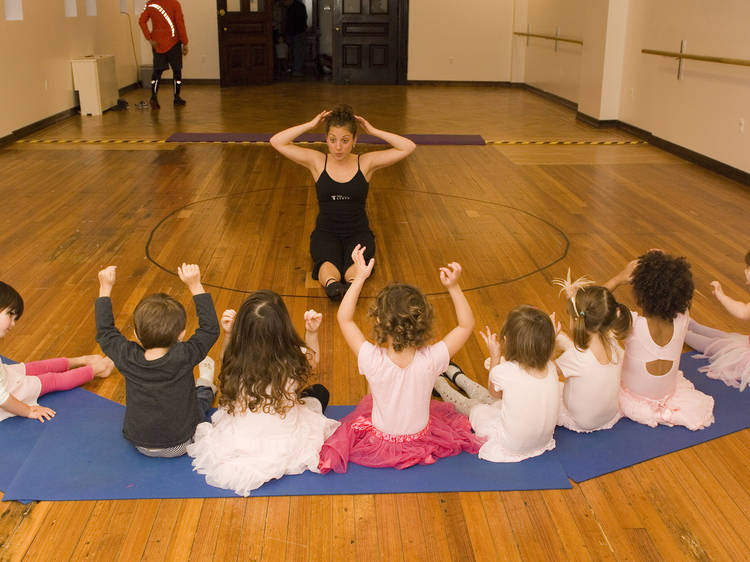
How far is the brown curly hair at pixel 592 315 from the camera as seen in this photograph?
262cm

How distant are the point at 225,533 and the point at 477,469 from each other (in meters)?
0.85

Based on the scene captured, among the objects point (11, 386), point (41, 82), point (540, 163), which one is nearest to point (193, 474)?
point (11, 386)

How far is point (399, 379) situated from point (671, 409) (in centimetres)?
112

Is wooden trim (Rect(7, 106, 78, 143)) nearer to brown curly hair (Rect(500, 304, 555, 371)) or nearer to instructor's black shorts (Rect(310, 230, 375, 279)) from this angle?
instructor's black shorts (Rect(310, 230, 375, 279))

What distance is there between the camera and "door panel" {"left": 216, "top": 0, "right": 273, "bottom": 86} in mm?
12336

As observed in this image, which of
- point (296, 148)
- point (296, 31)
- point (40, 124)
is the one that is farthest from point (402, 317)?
point (296, 31)

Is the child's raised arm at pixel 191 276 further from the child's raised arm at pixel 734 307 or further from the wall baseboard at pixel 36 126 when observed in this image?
the wall baseboard at pixel 36 126

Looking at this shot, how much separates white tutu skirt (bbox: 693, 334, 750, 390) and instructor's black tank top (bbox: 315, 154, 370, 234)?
6.47 feet

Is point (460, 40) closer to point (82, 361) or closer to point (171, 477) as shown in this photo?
point (82, 361)

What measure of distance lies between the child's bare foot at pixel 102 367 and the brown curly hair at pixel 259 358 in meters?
0.95

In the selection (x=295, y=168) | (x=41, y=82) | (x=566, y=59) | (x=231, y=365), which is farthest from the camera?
(x=566, y=59)

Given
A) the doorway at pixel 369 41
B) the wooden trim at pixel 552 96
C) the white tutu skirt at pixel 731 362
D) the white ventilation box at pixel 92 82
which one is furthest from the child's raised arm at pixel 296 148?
the doorway at pixel 369 41

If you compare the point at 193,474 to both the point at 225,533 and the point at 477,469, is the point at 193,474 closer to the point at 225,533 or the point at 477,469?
the point at 225,533

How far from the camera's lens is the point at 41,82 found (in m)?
8.72
